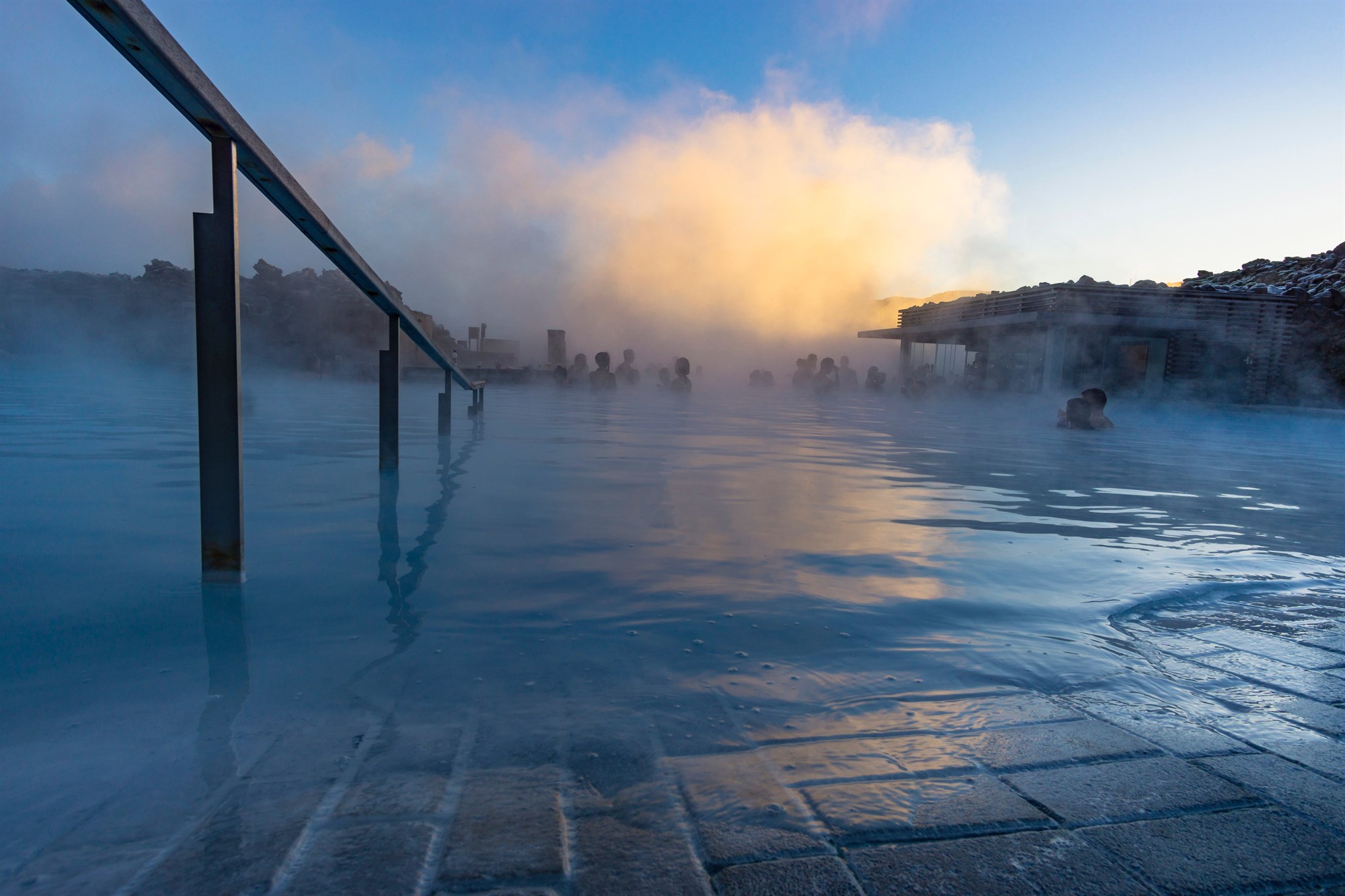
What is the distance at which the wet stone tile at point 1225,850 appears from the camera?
3.89 feet

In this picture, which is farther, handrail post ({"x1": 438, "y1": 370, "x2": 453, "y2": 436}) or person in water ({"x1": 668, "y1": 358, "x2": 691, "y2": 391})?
person in water ({"x1": 668, "y1": 358, "x2": 691, "y2": 391})

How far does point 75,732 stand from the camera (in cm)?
165

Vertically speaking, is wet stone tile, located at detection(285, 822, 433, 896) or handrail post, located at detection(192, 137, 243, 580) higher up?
handrail post, located at detection(192, 137, 243, 580)

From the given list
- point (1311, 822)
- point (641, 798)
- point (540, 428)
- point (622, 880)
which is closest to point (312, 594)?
point (641, 798)

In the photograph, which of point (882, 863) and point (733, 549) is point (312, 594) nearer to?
point (733, 549)

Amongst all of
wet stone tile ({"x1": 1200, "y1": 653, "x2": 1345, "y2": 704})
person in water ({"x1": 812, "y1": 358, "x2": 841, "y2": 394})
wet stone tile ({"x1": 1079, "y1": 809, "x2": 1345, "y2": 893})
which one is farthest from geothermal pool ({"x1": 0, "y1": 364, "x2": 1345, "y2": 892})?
person in water ({"x1": 812, "y1": 358, "x2": 841, "y2": 394})

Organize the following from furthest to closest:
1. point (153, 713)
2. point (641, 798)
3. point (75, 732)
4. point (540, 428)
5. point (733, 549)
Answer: point (540, 428) < point (733, 549) < point (153, 713) < point (75, 732) < point (641, 798)

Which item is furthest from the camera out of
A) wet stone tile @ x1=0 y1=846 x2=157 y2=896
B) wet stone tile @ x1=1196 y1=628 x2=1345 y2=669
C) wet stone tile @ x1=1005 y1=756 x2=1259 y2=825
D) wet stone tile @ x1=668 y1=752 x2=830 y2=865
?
wet stone tile @ x1=1196 y1=628 x2=1345 y2=669

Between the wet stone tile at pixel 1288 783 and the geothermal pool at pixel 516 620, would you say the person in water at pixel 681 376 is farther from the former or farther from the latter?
the wet stone tile at pixel 1288 783

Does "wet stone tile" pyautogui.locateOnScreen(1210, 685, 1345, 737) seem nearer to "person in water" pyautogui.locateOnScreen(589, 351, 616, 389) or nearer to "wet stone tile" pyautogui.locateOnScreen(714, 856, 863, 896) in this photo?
"wet stone tile" pyautogui.locateOnScreen(714, 856, 863, 896)

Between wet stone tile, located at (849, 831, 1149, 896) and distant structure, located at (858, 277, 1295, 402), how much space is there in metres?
23.4

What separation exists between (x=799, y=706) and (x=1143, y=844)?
81cm

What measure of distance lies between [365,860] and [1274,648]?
2.85m

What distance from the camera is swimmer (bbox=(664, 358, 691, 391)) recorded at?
36.1 meters
